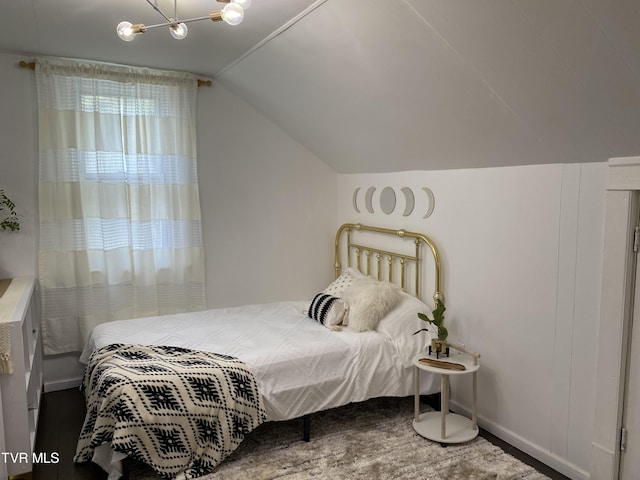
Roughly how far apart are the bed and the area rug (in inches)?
6.6

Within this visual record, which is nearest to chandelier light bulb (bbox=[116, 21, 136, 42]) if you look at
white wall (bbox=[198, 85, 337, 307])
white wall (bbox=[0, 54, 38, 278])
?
white wall (bbox=[0, 54, 38, 278])

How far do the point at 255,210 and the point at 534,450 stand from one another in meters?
2.72

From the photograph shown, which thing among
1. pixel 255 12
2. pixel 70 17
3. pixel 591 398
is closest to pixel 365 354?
pixel 591 398

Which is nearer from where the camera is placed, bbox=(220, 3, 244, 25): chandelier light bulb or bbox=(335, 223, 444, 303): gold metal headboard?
bbox=(220, 3, 244, 25): chandelier light bulb

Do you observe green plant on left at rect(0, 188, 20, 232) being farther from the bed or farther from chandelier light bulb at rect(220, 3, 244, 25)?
chandelier light bulb at rect(220, 3, 244, 25)

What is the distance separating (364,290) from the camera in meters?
3.55

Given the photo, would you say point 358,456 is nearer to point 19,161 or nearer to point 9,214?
point 9,214

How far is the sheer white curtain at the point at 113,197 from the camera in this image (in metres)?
3.57

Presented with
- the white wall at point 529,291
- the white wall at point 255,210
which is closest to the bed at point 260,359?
the white wall at point 529,291

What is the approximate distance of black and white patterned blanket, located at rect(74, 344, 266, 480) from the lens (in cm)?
248

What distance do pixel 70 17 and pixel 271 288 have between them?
2.53 meters

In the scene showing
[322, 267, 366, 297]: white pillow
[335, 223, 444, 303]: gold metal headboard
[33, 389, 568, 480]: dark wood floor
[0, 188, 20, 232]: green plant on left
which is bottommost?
[33, 389, 568, 480]: dark wood floor

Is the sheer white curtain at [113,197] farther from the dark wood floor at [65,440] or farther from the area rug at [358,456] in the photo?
the area rug at [358,456]

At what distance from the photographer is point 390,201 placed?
3926 millimetres
